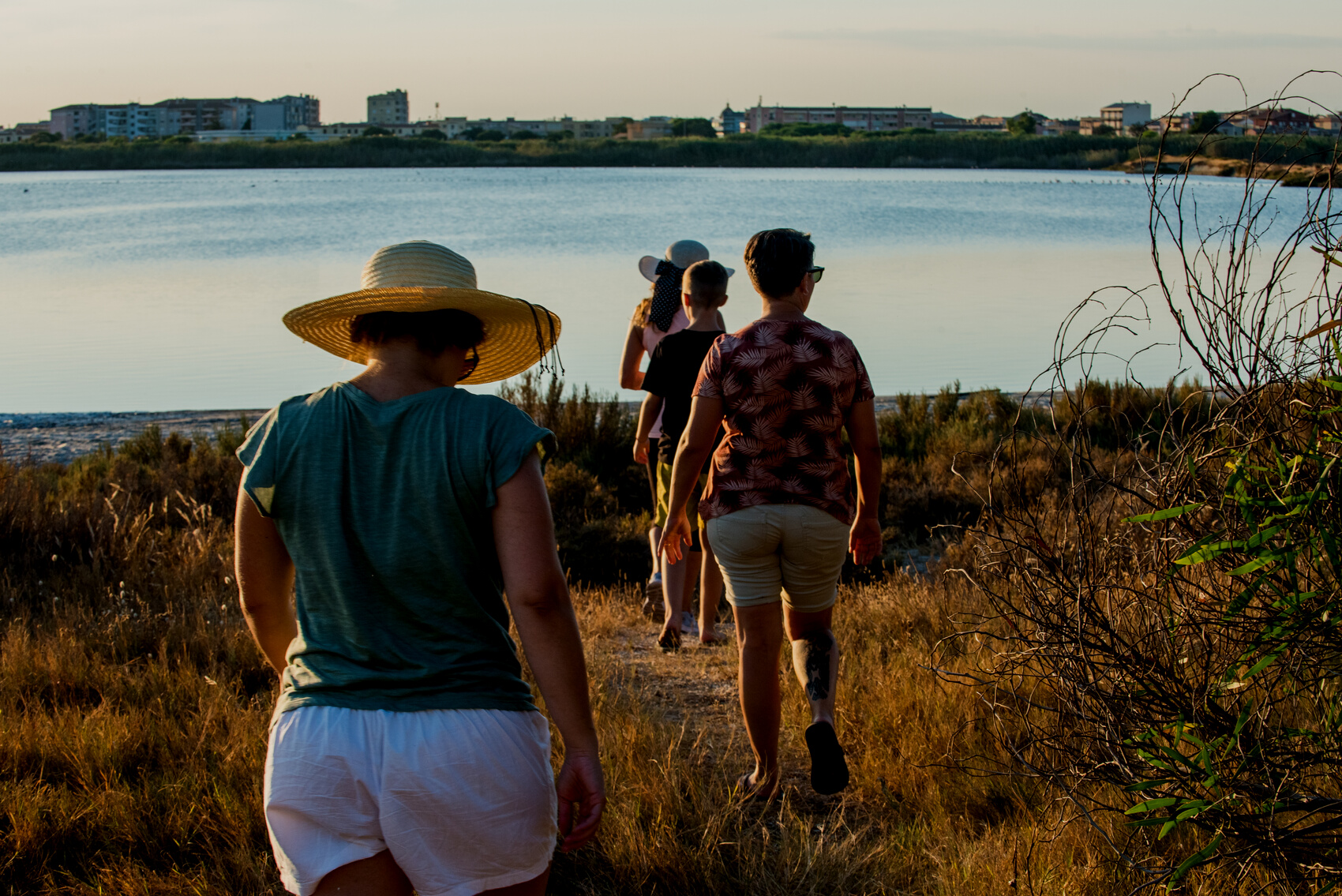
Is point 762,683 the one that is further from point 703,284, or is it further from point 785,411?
point 703,284

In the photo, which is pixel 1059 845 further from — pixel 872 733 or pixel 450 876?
pixel 450 876

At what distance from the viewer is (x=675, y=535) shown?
4113 mm

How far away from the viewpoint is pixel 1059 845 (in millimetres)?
3086

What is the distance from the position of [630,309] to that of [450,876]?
16993 millimetres

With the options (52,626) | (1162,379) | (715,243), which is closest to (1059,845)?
(52,626)

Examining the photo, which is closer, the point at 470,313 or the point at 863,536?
the point at 470,313

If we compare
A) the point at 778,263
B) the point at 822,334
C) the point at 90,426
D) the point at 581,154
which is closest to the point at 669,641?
the point at 822,334

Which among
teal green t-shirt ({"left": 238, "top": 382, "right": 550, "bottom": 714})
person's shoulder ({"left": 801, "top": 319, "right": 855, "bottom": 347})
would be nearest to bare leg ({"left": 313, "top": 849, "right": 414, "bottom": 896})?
teal green t-shirt ({"left": 238, "top": 382, "right": 550, "bottom": 714})

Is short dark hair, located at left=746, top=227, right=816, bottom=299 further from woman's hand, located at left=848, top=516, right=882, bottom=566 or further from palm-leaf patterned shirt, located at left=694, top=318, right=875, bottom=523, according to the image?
woman's hand, located at left=848, top=516, right=882, bottom=566

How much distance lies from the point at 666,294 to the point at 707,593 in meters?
1.47

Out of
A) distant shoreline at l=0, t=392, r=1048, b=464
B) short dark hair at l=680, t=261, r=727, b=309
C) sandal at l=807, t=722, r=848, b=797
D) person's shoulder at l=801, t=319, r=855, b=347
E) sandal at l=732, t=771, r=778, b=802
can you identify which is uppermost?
short dark hair at l=680, t=261, r=727, b=309

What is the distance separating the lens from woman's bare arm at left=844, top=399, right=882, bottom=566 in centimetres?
378

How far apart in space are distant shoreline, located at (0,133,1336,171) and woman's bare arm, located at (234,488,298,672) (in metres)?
92.2

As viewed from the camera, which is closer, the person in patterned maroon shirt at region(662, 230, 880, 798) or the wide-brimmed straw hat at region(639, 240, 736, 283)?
the person in patterned maroon shirt at region(662, 230, 880, 798)
